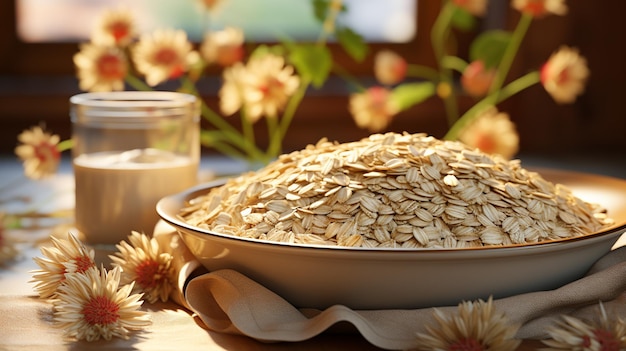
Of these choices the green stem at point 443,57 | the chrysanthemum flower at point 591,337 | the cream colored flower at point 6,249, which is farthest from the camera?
the green stem at point 443,57

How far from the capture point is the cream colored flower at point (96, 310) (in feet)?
2.17

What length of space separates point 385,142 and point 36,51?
1.12m

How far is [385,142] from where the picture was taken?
79cm

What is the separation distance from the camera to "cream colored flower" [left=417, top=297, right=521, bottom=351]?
0.60 metres

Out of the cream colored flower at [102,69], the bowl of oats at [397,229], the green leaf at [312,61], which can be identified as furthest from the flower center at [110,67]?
the bowl of oats at [397,229]

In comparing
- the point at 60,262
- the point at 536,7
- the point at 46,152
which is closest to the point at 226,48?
the point at 46,152

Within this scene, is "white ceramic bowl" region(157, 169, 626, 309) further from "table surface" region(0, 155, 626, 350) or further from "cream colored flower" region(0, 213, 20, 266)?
"cream colored flower" region(0, 213, 20, 266)

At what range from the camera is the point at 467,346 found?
0.60 metres

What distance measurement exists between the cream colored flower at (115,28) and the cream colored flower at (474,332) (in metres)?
0.64

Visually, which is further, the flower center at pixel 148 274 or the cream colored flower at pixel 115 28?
the cream colored flower at pixel 115 28

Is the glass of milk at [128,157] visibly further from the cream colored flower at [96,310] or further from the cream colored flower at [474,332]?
the cream colored flower at [474,332]

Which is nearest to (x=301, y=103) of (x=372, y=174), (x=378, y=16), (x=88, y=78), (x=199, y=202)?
(x=378, y=16)

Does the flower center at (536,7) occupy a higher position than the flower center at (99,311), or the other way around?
the flower center at (536,7)

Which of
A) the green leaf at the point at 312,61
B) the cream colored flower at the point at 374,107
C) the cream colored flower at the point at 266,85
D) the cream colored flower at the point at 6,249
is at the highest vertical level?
the green leaf at the point at 312,61
